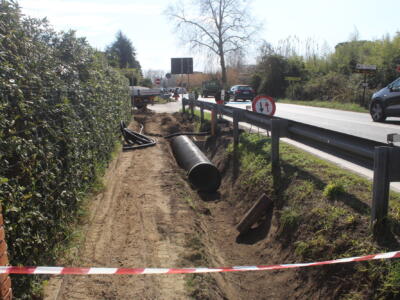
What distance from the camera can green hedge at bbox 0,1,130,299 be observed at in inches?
125

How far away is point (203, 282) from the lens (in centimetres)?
410

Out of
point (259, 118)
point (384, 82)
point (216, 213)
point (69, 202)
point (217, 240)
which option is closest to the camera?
point (69, 202)

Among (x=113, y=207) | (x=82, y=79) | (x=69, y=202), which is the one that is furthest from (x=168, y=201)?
(x=82, y=79)

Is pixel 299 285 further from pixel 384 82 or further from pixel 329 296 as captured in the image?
pixel 384 82

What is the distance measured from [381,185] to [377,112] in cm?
1215

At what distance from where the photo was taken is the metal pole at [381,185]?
149 inches

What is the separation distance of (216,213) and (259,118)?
2396 mm

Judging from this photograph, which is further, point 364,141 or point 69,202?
point 69,202

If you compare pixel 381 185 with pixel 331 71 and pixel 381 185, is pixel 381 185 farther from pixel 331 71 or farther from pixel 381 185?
pixel 331 71

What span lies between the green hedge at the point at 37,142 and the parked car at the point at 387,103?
1190cm

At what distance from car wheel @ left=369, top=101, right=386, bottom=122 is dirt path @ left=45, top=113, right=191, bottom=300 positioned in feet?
31.4

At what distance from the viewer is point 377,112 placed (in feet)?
48.1

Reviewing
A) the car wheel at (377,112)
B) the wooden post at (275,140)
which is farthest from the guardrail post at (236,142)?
the car wheel at (377,112)

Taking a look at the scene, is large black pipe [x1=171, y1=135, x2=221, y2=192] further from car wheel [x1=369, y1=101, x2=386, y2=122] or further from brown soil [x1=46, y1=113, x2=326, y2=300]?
car wheel [x1=369, y1=101, x2=386, y2=122]
